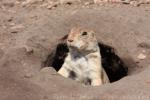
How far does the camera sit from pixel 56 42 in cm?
729

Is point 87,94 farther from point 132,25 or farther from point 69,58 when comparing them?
point 132,25

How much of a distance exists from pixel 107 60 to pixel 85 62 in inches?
38.7

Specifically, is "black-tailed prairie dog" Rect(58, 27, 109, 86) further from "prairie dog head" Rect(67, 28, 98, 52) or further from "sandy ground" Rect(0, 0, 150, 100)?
"sandy ground" Rect(0, 0, 150, 100)

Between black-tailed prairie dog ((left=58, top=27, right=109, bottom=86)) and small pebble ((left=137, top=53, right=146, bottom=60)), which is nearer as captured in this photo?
black-tailed prairie dog ((left=58, top=27, right=109, bottom=86))

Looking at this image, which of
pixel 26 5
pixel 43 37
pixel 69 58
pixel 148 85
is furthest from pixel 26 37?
pixel 148 85

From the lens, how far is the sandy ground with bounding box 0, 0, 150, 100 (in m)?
5.51

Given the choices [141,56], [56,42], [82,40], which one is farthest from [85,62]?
[141,56]

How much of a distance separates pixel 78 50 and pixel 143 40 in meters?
1.01

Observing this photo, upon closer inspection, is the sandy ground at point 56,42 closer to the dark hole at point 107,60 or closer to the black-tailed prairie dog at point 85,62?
the dark hole at point 107,60

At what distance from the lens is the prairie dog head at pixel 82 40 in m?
6.57

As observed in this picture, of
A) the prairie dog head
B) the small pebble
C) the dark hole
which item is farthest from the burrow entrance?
the prairie dog head

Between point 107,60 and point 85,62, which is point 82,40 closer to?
point 85,62

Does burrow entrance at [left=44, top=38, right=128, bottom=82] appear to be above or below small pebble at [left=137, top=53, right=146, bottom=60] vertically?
below

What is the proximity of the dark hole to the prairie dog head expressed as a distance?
612mm
